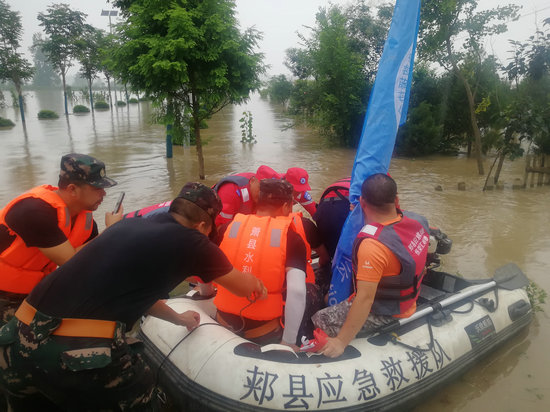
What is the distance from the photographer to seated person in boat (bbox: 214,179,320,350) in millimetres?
2479

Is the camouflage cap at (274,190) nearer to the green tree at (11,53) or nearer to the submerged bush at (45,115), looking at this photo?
the green tree at (11,53)

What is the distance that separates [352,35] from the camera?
1762 centimetres

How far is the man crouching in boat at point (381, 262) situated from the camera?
232cm

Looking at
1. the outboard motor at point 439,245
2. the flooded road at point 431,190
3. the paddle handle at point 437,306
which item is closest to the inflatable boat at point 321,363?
the paddle handle at point 437,306

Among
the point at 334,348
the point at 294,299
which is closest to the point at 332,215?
the point at 294,299

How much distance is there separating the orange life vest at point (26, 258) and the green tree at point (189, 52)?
19.1 ft

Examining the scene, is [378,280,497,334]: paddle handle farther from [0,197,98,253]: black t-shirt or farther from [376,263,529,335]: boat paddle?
[0,197,98,253]: black t-shirt

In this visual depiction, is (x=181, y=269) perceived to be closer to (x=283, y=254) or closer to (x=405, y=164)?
(x=283, y=254)

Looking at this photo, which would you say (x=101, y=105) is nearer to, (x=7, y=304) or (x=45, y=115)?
(x=45, y=115)

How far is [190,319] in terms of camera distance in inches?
102

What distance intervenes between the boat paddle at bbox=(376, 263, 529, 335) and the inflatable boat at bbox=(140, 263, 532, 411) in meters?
0.01

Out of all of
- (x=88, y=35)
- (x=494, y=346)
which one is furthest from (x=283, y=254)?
(x=88, y=35)

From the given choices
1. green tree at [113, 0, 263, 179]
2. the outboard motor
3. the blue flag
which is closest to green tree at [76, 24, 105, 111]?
green tree at [113, 0, 263, 179]

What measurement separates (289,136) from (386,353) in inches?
721
